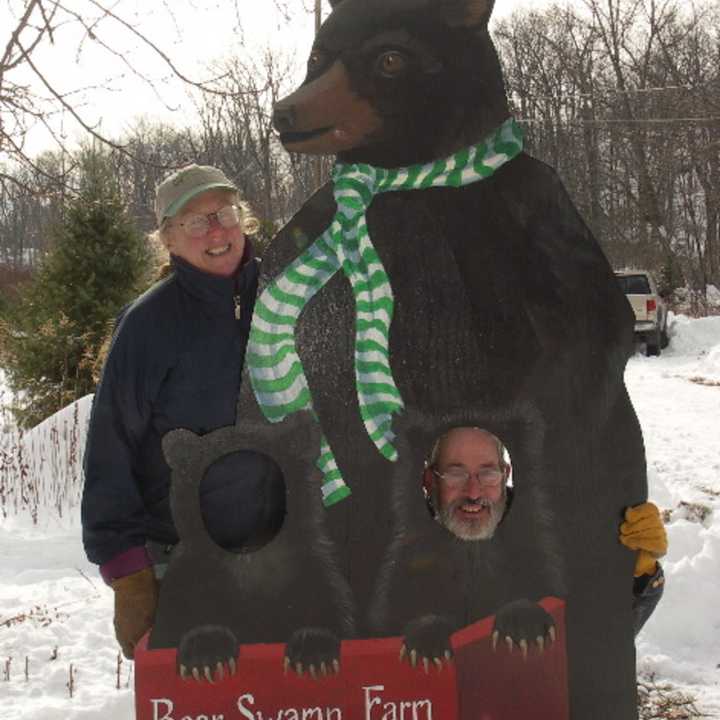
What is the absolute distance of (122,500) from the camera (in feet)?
6.27

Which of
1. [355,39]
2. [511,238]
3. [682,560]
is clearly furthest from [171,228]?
[682,560]

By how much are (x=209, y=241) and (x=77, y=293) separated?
21.3 feet

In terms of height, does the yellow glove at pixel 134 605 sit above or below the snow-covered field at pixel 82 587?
above

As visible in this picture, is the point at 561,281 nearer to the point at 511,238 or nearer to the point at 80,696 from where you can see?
the point at 511,238

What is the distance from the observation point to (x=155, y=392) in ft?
6.35

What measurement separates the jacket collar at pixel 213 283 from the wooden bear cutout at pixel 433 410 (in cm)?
9

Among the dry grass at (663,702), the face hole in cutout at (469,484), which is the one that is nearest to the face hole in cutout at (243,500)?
the face hole in cutout at (469,484)

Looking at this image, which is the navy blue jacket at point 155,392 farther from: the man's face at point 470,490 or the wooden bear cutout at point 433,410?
the man's face at point 470,490

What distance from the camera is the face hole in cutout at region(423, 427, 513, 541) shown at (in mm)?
1890

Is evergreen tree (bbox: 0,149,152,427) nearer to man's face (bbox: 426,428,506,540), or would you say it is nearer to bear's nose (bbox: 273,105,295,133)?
bear's nose (bbox: 273,105,295,133)

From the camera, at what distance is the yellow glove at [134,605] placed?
1917mm

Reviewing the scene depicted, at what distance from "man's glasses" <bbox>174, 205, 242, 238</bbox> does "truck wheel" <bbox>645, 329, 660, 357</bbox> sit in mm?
13846

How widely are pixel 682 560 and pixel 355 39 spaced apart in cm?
312

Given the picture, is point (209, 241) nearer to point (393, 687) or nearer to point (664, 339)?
point (393, 687)
